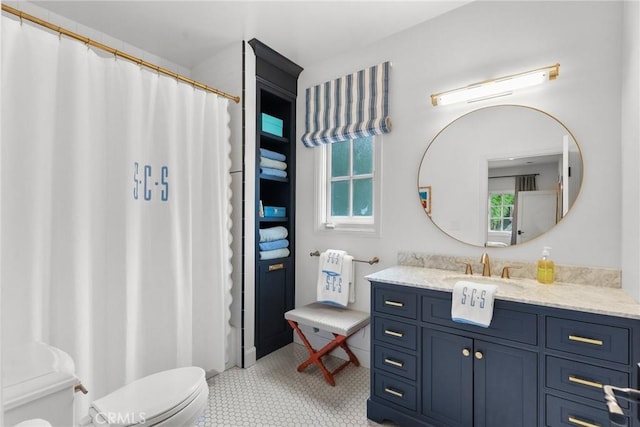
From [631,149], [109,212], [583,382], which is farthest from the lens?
[109,212]

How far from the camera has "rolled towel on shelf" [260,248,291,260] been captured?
2735 mm

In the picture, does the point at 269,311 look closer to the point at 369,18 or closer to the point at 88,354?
the point at 88,354

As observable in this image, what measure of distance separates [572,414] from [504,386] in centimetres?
27

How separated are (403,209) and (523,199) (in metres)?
0.76

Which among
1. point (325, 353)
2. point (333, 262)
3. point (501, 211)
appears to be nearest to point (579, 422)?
point (501, 211)

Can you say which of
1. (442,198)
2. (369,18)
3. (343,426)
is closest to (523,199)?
(442,198)

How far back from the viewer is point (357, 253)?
267 cm

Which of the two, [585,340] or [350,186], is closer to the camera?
[585,340]

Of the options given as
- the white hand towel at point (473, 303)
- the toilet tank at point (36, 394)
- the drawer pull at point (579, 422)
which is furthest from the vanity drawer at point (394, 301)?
the toilet tank at point (36, 394)

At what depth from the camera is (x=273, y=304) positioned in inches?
112

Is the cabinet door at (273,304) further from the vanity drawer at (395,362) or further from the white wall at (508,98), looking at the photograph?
the vanity drawer at (395,362)

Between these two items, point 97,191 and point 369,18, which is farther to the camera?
point 369,18

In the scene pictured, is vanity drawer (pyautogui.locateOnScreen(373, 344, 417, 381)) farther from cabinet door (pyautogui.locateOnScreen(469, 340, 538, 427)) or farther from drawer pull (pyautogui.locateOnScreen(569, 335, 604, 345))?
drawer pull (pyautogui.locateOnScreen(569, 335, 604, 345))

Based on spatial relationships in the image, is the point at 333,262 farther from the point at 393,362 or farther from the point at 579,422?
the point at 579,422
